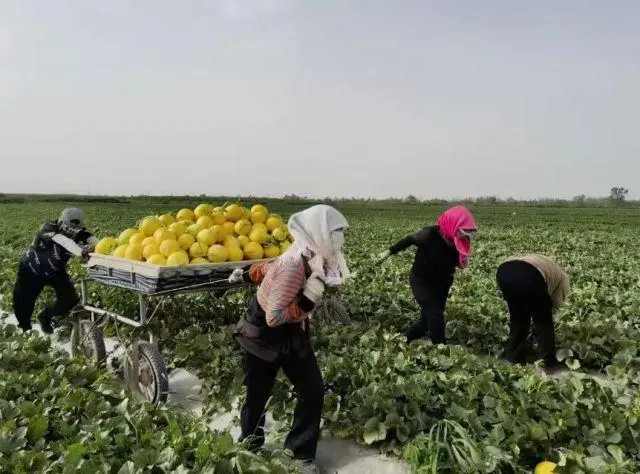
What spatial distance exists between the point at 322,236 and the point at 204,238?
202 cm

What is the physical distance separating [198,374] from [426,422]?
2269 millimetres

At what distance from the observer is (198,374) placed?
4992 mm

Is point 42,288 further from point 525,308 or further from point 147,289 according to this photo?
point 525,308

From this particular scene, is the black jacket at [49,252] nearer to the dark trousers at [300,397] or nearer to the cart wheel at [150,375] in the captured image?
the cart wheel at [150,375]

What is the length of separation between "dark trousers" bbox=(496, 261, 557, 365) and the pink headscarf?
0.45 metres

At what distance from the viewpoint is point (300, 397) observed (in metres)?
3.42

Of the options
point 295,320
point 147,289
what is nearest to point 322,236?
point 295,320

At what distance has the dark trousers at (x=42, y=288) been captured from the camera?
5.84 meters

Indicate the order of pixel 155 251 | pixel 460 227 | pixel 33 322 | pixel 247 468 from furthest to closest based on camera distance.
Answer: pixel 33 322 < pixel 460 227 < pixel 155 251 < pixel 247 468

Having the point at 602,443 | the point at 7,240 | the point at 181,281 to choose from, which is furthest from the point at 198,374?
the point at 7,240

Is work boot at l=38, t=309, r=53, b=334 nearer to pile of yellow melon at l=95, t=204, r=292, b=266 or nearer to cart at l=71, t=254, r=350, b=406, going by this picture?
cart at l=71, t=254, r=350, b=406

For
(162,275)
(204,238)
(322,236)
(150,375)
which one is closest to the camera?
(322,236)

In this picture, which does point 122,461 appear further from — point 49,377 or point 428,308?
point 428,308

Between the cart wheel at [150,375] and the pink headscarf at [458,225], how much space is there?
8.82 ft
